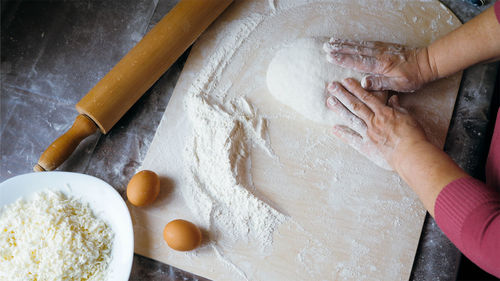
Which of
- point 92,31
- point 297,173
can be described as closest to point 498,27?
point 297,173

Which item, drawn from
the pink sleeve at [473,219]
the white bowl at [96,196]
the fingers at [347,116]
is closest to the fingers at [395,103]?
the fingers at [347,116]

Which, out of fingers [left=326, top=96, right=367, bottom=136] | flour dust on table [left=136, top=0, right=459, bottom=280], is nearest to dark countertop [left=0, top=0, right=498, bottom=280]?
flour dust on table [left=136, top=0, right=459, bottom=280]

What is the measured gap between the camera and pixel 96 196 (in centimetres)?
130

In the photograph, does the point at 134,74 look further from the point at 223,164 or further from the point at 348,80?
the point at 348,80

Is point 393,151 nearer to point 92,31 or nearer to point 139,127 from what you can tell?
point 139,127

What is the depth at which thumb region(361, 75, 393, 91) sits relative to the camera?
1324 mm

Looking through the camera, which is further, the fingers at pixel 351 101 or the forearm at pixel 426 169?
the fingers at pixel 351 101

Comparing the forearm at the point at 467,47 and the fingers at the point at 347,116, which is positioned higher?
the forearm at the point at 467,47

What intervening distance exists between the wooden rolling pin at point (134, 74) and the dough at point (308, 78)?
1.12 ft

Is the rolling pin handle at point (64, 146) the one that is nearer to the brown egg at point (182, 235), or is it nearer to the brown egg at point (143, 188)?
the brown egg at point (143, 188)

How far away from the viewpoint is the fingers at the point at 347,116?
133cm

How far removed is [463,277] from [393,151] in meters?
A: 0.62

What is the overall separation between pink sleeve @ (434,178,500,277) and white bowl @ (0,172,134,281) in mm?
943

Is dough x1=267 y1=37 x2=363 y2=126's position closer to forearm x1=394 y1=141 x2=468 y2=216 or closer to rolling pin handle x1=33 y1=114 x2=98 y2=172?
forearm x1=394 y1=141 x2=468 y2=216
